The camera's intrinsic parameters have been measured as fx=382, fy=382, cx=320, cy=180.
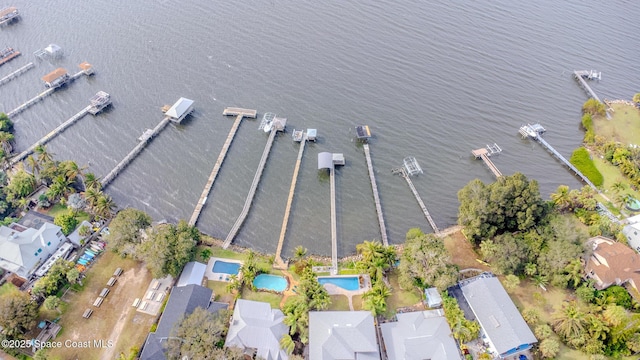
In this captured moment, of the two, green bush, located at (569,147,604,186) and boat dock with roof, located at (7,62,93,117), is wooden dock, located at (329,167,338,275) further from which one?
boat dock with roof, located at (7,62,93,117)

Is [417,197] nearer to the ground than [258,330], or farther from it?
farther from it

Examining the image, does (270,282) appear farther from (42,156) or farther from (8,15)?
(8,15)

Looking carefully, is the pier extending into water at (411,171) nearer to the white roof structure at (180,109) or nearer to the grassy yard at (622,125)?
the grassy yard at (622,125)

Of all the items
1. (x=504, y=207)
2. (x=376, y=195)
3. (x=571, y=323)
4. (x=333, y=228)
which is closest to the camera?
(x=571, y=323)

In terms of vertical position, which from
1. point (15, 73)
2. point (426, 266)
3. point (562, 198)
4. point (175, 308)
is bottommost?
point (175, 308)

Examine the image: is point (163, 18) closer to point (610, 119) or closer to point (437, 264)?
point (437, 264)

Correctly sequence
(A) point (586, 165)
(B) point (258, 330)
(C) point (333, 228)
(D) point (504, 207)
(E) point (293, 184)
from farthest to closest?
(A) point (586, 165)
(E) point (293, 184)
(C) point (333, 228)
(D) point (504, 207)
(B) point (258, 330)

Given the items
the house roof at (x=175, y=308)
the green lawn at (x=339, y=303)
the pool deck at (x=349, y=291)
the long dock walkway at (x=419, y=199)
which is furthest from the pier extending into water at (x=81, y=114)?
the long dock walkway at (x=419, y=199)

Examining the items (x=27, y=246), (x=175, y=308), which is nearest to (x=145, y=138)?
(x=27, y=246)

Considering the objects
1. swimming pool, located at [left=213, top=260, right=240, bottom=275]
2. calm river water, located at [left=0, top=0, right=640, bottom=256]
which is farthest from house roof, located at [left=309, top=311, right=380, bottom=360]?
swimming pool, located at [left=213, top=260, right=240, bottom=275]
